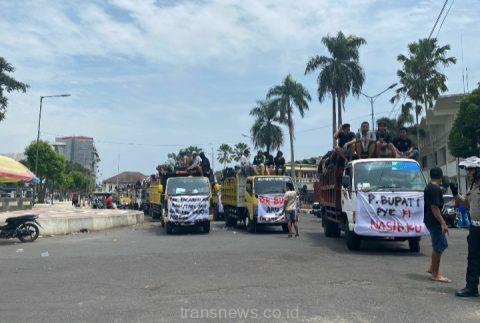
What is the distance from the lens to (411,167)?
1173 centimetres

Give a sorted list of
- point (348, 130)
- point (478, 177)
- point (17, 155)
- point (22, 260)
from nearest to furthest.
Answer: point (478, 177), point (22, 260), point (348, 130), point (17, 155)

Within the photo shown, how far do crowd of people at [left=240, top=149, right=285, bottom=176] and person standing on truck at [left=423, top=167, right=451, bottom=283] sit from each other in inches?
444

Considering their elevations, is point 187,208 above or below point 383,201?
below

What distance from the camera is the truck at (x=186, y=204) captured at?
17266 millimetres

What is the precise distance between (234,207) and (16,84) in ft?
50.8

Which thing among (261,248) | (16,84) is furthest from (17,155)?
(261,248)

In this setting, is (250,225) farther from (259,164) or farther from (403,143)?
(403,143)

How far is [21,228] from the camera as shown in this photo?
15.2 metres

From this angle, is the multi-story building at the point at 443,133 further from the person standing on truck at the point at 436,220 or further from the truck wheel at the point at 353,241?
the person standing on truck at the point at 436,220

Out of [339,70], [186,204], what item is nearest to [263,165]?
[186,204]

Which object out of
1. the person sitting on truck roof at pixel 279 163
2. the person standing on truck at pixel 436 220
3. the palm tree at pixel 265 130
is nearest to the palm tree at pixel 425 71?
the palm tree at pixel 265 130

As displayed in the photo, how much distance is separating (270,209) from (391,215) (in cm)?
674

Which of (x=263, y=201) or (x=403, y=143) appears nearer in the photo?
(x=403, y=143)

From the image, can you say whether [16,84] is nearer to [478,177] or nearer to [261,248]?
[261,248]
